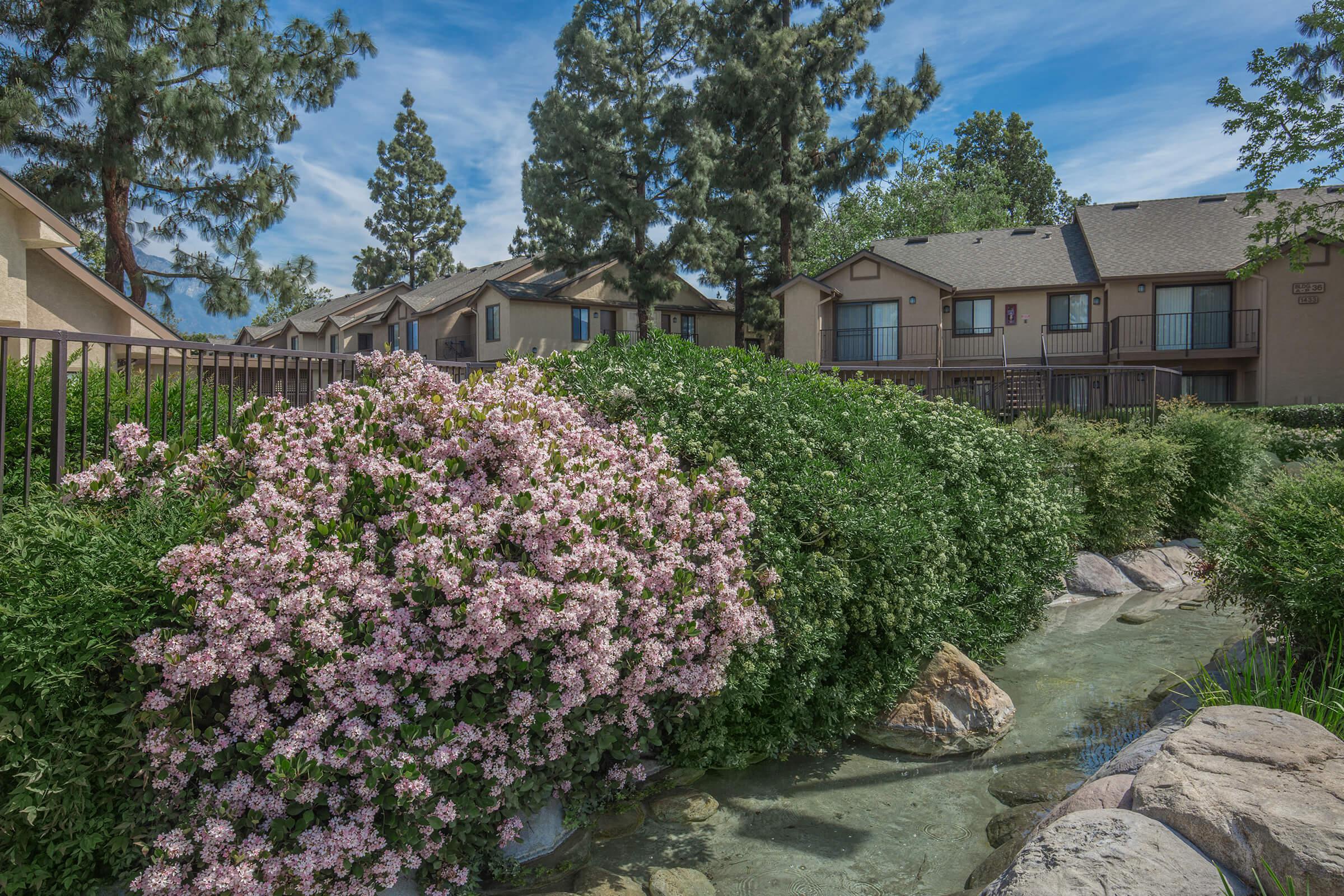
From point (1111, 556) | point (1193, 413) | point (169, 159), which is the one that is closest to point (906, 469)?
point (1111, 556)

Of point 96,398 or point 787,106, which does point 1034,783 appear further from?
point 787,106

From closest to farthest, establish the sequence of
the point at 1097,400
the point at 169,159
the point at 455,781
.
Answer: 1. the point at 455,781
2. the point at 1097,400
3. the point at 169,159

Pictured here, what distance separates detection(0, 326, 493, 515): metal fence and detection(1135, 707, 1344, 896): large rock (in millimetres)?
5973

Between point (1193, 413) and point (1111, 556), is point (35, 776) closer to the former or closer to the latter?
point (1111, 556)

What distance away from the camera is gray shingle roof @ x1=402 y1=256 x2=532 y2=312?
35250mm

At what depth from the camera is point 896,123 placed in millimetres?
27938

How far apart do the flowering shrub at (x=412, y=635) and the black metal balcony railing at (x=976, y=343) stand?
970 inches

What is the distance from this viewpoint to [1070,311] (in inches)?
1048

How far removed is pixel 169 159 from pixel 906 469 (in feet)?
67.8

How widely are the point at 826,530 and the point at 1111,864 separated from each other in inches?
119

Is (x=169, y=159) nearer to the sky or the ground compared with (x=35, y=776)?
nearer to the sky

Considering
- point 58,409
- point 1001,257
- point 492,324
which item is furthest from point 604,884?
point 492,324

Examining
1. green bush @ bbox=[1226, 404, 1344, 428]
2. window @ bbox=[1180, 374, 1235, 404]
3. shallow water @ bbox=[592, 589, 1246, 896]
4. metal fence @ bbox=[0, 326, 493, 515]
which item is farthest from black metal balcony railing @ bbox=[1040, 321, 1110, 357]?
metal fence @ bbox=[0, 326, 493, 515]

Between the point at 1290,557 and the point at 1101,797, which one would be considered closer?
the point at 1101,797
